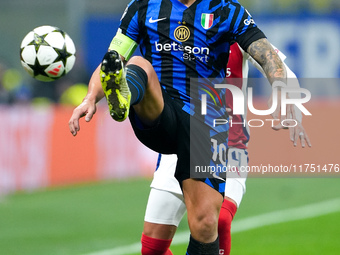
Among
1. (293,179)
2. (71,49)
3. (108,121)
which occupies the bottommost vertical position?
(293,179)

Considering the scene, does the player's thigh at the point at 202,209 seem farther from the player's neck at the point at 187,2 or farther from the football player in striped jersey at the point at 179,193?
the player's neck at the point at 187,2

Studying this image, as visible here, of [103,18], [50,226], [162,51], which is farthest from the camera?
[103,18]

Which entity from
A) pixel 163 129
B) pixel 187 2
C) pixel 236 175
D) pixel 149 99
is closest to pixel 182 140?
pixel 163 129

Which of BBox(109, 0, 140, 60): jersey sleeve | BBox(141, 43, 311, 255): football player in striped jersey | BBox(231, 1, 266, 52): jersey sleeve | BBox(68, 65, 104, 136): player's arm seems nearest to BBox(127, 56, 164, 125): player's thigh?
BBox(68, 65, 104, 136): player's arm

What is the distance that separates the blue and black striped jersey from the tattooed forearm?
0.21ft

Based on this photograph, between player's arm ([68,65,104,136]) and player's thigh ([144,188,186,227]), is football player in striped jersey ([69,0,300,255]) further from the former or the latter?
player's thigh ([144,188,186,227])

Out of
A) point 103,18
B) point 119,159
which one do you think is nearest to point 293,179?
point 119,159

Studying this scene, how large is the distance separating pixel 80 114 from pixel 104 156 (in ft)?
32.9

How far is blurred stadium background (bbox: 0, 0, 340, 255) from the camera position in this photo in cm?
1023

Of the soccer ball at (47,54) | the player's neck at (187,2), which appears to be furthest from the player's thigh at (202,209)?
the soccer ball at (47,54)

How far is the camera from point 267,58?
606 centimetres

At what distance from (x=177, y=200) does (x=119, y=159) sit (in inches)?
348

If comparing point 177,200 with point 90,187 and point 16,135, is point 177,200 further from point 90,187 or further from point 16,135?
point 90,187

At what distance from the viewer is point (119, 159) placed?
15664 millimetres
